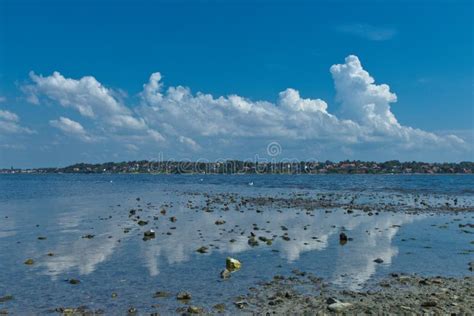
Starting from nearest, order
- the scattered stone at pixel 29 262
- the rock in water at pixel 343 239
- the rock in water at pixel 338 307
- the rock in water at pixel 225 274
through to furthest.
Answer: the rock in water at pixel 338 307, the rock in water at pixel 225 274, the scattered stone at pixel 29 262, the rock in water at pixel 343 239

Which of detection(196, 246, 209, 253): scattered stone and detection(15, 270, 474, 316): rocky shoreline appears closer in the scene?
detection(15, 270, 474, 316): rocky shoreline

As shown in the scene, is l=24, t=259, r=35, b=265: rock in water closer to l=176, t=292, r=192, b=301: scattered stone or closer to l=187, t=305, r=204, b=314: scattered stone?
l=176, t=292, r=192, b=301: scattered stone

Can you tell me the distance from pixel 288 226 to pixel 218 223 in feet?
17.9

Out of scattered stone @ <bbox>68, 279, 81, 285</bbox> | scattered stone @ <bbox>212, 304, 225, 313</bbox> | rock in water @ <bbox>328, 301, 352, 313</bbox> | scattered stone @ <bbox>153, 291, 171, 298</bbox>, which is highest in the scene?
rock in water @ <bbox>328, 301, 352, 313</bbox>

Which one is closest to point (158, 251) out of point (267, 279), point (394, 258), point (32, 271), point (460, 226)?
point (32, 271)

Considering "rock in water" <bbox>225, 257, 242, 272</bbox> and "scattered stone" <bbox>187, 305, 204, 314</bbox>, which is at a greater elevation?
"rock in water" <bbox>225, 257, 242, 272</bbox>

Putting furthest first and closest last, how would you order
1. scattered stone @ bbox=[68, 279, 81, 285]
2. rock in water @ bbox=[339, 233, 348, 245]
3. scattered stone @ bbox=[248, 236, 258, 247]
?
rock in water @ bbox=[339, 233, 348, 245]
scattered stone @ bbox=[248, 236, 258, 247]
scattered stone @ bbox=[68, 279, 81, 285]

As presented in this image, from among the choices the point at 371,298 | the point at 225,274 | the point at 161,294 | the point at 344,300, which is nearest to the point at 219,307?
the point at 161,294

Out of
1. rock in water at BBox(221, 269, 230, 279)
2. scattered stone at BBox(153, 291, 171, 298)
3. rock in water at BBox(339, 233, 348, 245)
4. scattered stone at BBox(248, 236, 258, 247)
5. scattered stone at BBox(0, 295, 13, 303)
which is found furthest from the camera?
rock in water at BBox(339, 233, 348, 245)

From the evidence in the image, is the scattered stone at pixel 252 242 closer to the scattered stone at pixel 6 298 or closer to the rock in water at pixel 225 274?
the rock in water at pixel 225 274

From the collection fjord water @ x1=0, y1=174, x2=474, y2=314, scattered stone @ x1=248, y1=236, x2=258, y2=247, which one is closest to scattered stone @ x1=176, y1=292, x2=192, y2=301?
fjord water @ x1=0, y1=174, x2=474, y2=314

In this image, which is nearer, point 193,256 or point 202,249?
point 193,256

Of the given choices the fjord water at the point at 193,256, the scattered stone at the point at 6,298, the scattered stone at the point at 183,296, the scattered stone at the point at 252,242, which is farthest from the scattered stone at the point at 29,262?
the scattered stone at the point at 252,242

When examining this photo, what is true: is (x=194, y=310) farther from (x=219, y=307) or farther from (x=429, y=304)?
(x=429, y=304)
